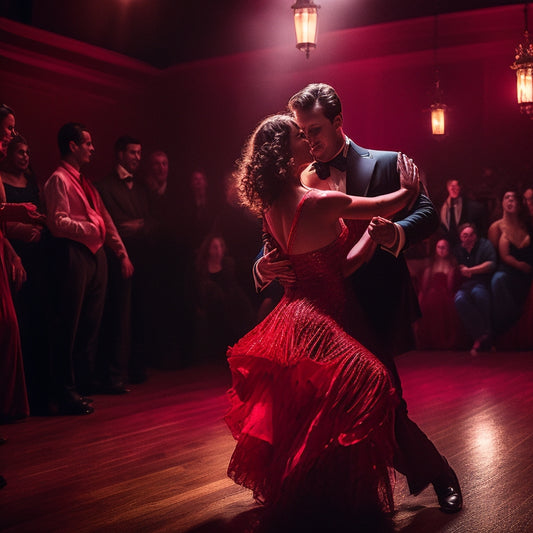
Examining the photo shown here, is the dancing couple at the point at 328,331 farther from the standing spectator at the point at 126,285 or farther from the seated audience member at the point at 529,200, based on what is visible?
the seated audience member at the point at 529,200

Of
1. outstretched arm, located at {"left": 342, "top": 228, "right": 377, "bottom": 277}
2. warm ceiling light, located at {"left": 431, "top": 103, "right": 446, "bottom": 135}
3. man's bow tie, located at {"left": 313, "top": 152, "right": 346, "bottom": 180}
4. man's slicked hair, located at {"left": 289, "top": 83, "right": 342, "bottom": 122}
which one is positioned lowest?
outstretched arm, located at {"left": 342, "top": 228, "right": 377, "bottom": 277}

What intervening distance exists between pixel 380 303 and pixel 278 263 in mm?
381

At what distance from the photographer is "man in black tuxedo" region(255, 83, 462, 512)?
8.68ft

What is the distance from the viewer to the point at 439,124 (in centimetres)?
732

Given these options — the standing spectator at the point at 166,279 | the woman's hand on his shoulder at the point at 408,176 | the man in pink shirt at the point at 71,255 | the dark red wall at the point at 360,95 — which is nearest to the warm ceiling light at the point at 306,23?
the standing spectator at the point at 166,279

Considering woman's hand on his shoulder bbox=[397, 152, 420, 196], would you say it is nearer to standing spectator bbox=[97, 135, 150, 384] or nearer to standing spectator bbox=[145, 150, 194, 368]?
standing spectator bbox=[97, 135, 150, 384]

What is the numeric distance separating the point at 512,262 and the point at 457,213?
69 centimetres

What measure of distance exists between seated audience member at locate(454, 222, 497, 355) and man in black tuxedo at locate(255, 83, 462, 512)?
4.67 meters

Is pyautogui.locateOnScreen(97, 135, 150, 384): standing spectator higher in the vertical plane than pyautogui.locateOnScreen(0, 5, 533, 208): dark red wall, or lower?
lower

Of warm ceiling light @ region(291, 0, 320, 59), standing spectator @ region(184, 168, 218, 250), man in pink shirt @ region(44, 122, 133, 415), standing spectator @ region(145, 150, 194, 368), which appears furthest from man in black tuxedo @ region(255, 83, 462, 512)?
standing spectator @ region(184, 168, 218, 250)

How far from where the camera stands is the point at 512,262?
726 cm

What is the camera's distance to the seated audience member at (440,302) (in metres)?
7.48

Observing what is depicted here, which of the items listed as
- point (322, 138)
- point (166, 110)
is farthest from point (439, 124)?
point (322, 138)

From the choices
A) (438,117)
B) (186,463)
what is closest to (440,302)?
(438,117)
